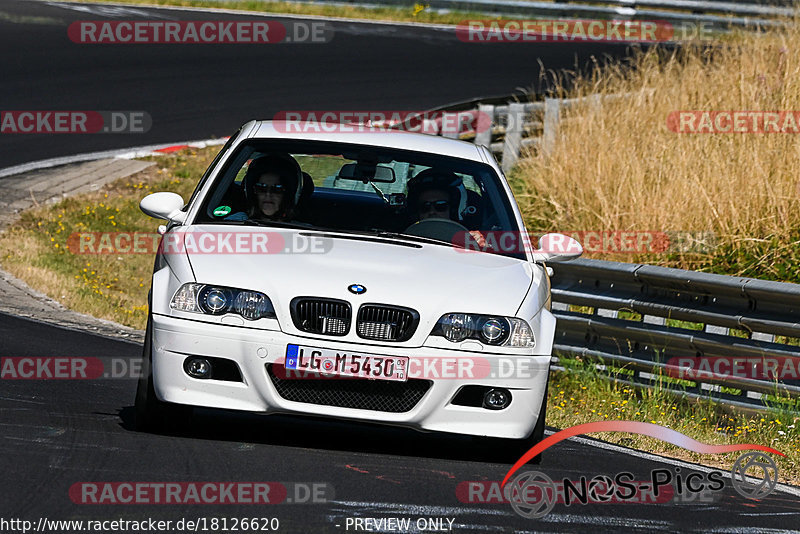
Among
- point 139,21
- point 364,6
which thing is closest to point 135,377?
point 139,21

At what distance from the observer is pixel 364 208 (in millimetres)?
8211

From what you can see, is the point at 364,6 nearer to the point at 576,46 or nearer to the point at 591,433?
the point at 576,46

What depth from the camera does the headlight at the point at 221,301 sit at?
20.8ft

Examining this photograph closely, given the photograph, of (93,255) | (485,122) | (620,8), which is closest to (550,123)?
(485,122)

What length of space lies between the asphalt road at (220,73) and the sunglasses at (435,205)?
8.83 meters

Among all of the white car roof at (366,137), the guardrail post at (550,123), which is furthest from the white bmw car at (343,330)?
the guardrail post at (550,123)

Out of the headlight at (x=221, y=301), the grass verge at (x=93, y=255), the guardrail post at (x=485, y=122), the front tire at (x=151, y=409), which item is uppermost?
the headlight at (x=221, y=301)

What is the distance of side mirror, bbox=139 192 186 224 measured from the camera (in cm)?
717

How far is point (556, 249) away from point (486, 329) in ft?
3.94

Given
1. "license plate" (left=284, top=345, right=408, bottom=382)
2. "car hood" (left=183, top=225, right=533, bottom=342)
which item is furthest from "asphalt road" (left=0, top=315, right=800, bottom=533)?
"car hood" (left=183, top=225, right=533, bottom=342)

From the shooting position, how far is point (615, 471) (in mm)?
6945

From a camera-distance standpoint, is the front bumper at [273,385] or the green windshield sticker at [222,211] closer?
the front bumper at [273,385]

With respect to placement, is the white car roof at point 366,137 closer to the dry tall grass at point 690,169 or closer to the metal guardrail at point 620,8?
the dry tall grass at point 690,169

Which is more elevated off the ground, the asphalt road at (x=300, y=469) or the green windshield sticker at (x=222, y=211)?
the green windshield sticker at (x=222, y=211)
